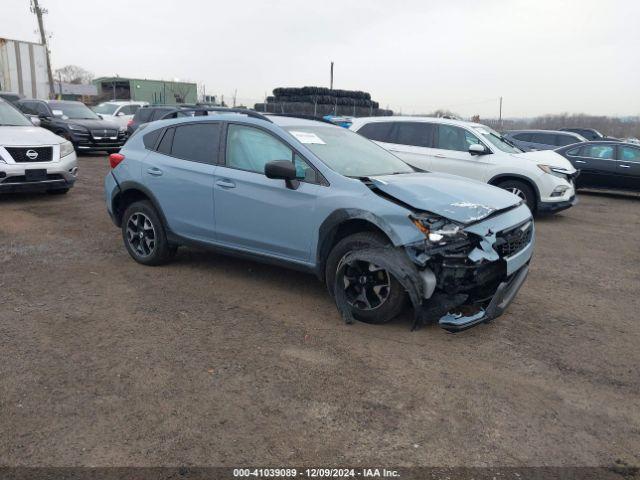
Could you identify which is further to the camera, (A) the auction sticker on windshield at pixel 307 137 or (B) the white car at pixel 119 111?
(B) the white car at pixel 119 111

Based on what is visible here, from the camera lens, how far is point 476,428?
2.97 metres

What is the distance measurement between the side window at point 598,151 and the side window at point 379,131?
5.66 m

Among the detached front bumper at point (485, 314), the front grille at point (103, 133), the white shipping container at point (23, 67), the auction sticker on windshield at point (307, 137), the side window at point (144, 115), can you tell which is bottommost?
the detached front bumper at point (485, 314)

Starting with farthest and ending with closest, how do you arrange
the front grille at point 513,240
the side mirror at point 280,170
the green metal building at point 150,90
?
the green metal building at point 150,90 < the side mirror at point 280,170 < the front grille at point 513,240

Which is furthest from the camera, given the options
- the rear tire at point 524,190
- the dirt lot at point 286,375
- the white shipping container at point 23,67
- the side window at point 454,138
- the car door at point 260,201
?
the white shipping container at point 23,67

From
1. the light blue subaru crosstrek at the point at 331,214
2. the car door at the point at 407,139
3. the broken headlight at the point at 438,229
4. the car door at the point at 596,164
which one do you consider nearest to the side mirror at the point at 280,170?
the light blue subaru crosstrek at the point at 331,214

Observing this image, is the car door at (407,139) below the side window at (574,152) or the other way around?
the other way around

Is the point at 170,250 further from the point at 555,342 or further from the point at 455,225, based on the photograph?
the point at 555,342

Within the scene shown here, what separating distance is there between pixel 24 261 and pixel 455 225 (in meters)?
4.69

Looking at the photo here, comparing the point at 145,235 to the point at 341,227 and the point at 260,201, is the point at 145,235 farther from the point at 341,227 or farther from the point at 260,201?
the point at 341,227

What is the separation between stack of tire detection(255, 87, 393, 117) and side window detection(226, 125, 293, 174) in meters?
21.3

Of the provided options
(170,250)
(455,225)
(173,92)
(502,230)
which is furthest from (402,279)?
(173,92)

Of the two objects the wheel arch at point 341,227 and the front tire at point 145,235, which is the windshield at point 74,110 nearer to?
the front tire at point 145,235

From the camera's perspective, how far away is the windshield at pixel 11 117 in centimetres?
939
